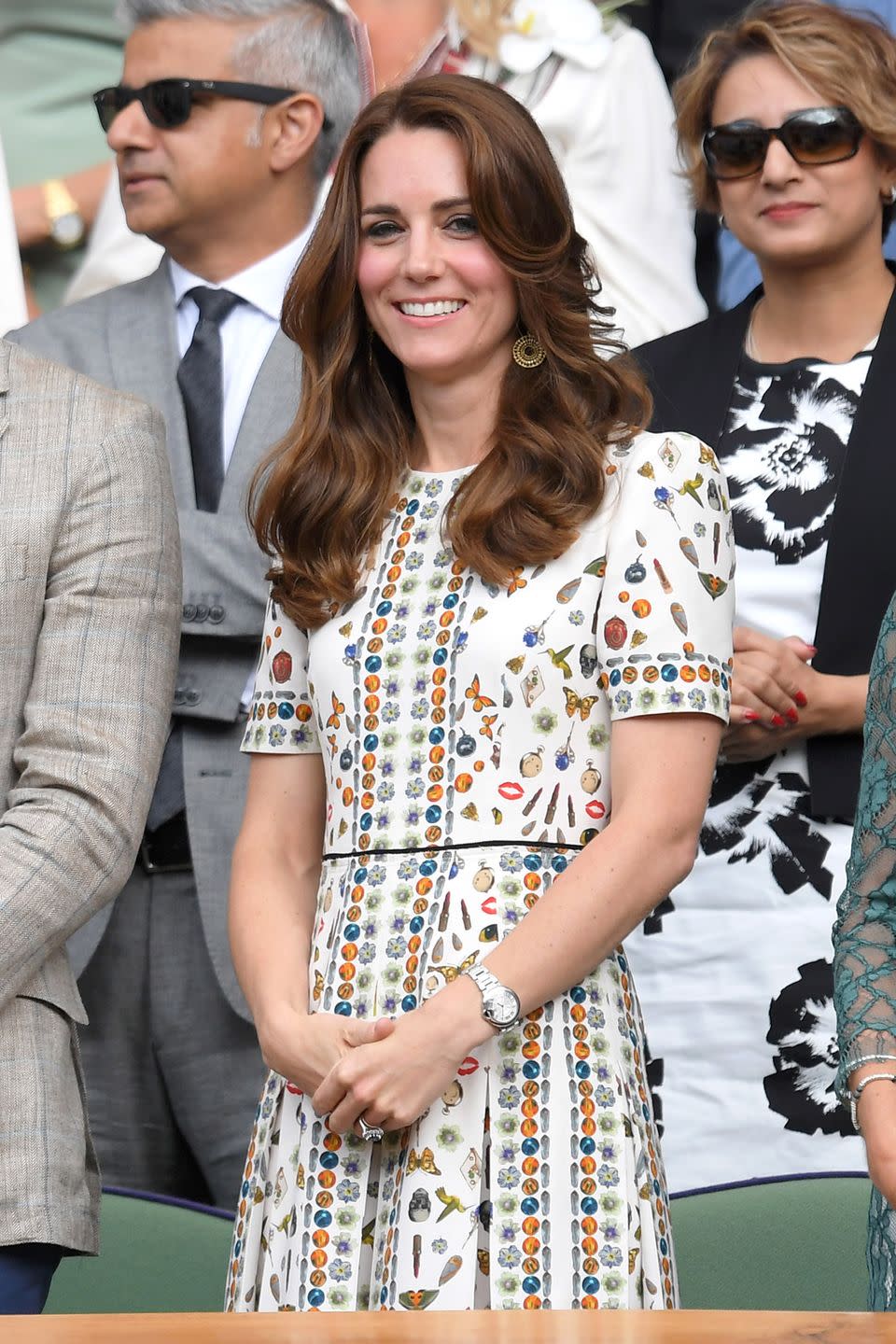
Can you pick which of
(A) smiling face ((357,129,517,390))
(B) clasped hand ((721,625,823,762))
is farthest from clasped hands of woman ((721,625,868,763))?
(A) smiling face ((357,129,517,390))

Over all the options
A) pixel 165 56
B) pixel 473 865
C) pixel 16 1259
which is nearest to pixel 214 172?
pixel 165 56

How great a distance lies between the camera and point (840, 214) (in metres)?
3.09

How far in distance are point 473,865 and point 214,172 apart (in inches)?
65.9

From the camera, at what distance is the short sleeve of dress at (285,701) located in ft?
8.13

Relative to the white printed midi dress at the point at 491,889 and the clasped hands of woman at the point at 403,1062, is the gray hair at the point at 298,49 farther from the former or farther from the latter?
the clasped hands of woman at the point at 403,1062

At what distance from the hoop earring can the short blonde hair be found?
0.87 metres

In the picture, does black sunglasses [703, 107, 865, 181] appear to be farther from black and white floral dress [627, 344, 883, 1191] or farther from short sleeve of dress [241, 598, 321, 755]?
short sleeve of dress [241, 598, 321, 755]

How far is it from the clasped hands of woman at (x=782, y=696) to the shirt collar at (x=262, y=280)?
103 centimetres

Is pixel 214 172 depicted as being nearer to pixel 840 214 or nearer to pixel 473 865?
pixel 840 214

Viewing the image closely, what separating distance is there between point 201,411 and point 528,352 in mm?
1036

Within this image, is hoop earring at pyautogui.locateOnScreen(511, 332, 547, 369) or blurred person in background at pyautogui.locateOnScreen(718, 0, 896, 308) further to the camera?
blurred person in background at pyautogui.locateOnScreen(718, 0, 896, 308)

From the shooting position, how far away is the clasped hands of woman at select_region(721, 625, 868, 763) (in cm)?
284

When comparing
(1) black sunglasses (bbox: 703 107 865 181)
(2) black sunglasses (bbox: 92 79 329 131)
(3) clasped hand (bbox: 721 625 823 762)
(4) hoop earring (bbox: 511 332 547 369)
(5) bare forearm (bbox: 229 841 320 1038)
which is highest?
(2) black sunglasses (bbox: 92 79 329 131)

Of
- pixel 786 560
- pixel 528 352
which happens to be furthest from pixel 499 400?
pixel 786 560
